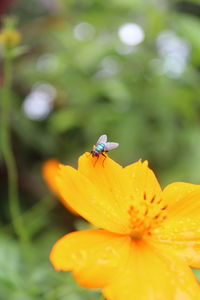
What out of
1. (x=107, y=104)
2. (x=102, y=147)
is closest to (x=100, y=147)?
(x=102, y=147)

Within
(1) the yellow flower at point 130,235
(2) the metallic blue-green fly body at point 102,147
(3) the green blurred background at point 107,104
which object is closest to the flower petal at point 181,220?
(1) the yellow flower at point 130,235

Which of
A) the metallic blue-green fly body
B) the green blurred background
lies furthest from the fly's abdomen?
the green blurred background

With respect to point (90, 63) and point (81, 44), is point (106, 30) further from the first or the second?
point (90, 63)

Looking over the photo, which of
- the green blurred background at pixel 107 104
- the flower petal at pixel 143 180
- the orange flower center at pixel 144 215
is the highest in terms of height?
the flower petal at pixel 143 180

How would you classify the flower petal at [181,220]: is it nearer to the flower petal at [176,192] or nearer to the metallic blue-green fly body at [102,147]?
the flower petal at [176,192]

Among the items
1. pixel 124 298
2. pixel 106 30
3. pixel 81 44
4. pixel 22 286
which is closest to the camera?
pixel 124 298

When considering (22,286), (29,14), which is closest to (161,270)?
(22,286)
